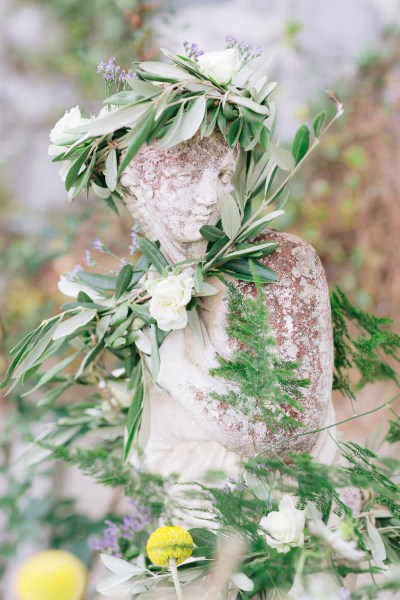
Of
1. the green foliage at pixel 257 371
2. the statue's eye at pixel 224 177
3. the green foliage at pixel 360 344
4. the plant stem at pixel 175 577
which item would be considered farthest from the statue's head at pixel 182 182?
the plant stem at pixel 175 577

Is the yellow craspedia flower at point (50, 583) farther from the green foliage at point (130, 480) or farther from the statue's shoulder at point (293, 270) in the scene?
the statue's shoulder at point (293, 270)

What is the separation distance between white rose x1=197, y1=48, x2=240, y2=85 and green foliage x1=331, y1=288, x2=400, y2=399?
14.8 inches

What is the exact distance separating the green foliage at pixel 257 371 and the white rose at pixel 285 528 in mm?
107

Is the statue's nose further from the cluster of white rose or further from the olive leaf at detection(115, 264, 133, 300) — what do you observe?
the cluster of white rose

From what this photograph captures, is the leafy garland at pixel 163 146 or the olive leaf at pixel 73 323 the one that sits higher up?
the leafy garland at pixel 163 146

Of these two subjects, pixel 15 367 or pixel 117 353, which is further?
pixel 117 353

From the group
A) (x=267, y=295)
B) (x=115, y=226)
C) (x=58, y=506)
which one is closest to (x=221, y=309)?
(x=267, y=295)

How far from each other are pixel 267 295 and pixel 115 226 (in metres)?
1.61

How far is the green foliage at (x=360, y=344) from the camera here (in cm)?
89

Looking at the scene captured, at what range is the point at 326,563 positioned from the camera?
847 millimetres

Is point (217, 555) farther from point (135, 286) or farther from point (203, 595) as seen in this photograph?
point (135, 286)

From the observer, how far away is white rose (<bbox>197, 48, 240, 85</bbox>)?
808 mm

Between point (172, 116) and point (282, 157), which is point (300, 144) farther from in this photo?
point (172, 116)

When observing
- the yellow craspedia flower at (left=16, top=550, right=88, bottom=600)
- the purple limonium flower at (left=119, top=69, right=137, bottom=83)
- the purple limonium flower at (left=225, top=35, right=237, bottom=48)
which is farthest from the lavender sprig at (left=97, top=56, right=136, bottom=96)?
the yellow craspedia flower at (left=16, top=550, right=88, bottom=600)
